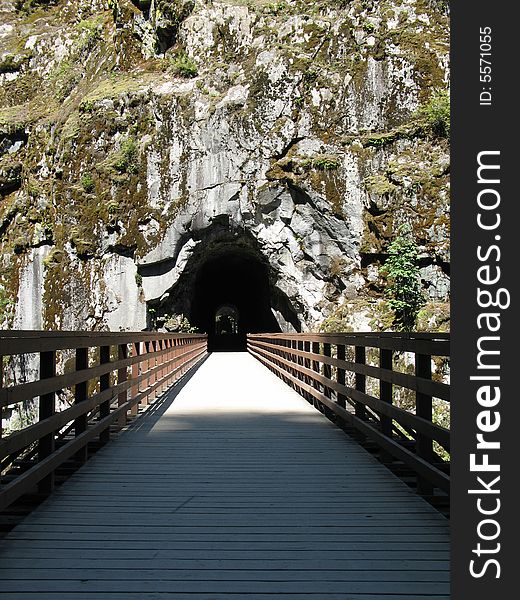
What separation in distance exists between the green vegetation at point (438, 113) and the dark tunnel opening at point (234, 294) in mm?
9597

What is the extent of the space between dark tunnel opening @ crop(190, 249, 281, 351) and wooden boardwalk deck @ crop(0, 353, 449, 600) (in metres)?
23.1

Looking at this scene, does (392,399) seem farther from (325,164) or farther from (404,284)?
(325,164)

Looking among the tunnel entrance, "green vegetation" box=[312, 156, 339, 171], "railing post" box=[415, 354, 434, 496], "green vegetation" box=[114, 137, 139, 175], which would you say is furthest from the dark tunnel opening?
"railing post" box=[415, 354, 434, 496]

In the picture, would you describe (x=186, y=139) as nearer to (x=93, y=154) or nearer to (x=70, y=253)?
(x=93, y=154)

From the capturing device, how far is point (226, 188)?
24719 mm

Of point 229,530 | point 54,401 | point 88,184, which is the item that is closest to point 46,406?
point 54,401

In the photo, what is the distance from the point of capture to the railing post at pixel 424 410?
364 cm

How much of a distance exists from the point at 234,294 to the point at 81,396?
36.5 m

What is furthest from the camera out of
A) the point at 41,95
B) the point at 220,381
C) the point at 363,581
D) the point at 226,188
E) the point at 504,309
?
the point at 41,95

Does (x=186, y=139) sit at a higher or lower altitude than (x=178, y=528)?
higher

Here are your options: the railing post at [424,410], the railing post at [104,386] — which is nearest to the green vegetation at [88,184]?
the railing post at [104,386]

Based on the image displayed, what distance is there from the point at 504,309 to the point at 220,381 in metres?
10.2

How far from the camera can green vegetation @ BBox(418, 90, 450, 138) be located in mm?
23938

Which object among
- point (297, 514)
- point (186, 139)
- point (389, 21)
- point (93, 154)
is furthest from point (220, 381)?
point (389, 21)
